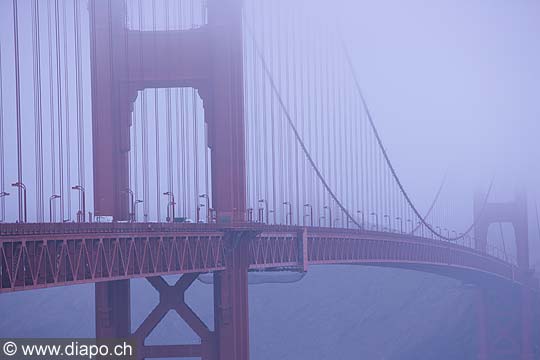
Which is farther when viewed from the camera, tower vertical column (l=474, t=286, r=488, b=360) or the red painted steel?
tower vertical column (l=474, t=286, r=488, b=360)

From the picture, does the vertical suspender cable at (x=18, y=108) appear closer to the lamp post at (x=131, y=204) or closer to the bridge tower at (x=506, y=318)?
the lamp post at (x=131, y=204)

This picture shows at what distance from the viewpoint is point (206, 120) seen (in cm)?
3303

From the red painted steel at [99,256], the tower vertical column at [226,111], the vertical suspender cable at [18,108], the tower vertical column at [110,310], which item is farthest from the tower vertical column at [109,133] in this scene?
the vertical suspender cable at [18,108]

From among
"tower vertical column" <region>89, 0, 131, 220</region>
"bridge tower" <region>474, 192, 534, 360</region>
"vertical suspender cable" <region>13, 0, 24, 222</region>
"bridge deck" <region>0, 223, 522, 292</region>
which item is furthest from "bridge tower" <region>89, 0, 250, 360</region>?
"bridge tower" <region>474, 192, 534, 360</region>

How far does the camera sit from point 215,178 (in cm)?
3297

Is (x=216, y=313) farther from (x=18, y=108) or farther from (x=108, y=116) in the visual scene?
(x=18, y=108)

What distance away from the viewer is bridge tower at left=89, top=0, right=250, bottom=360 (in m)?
31.3

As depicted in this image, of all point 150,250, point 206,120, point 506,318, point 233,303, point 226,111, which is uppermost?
point 226,111

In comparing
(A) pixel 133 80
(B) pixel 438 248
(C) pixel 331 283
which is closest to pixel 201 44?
(A) pixel 133 80

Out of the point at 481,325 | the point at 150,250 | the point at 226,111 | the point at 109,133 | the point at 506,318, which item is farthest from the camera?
the point at 506,318

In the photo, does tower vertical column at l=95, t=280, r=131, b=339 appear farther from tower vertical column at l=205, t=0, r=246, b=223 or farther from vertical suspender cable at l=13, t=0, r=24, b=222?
vertical suspender cable at l=13, t=0, r=24, b=222

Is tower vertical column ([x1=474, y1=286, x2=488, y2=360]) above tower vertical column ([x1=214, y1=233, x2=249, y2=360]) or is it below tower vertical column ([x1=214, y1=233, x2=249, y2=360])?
below

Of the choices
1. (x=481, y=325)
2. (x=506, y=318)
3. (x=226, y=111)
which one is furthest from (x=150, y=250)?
(x=506, y=318)

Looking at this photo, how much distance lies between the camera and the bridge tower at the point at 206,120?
3127cm
